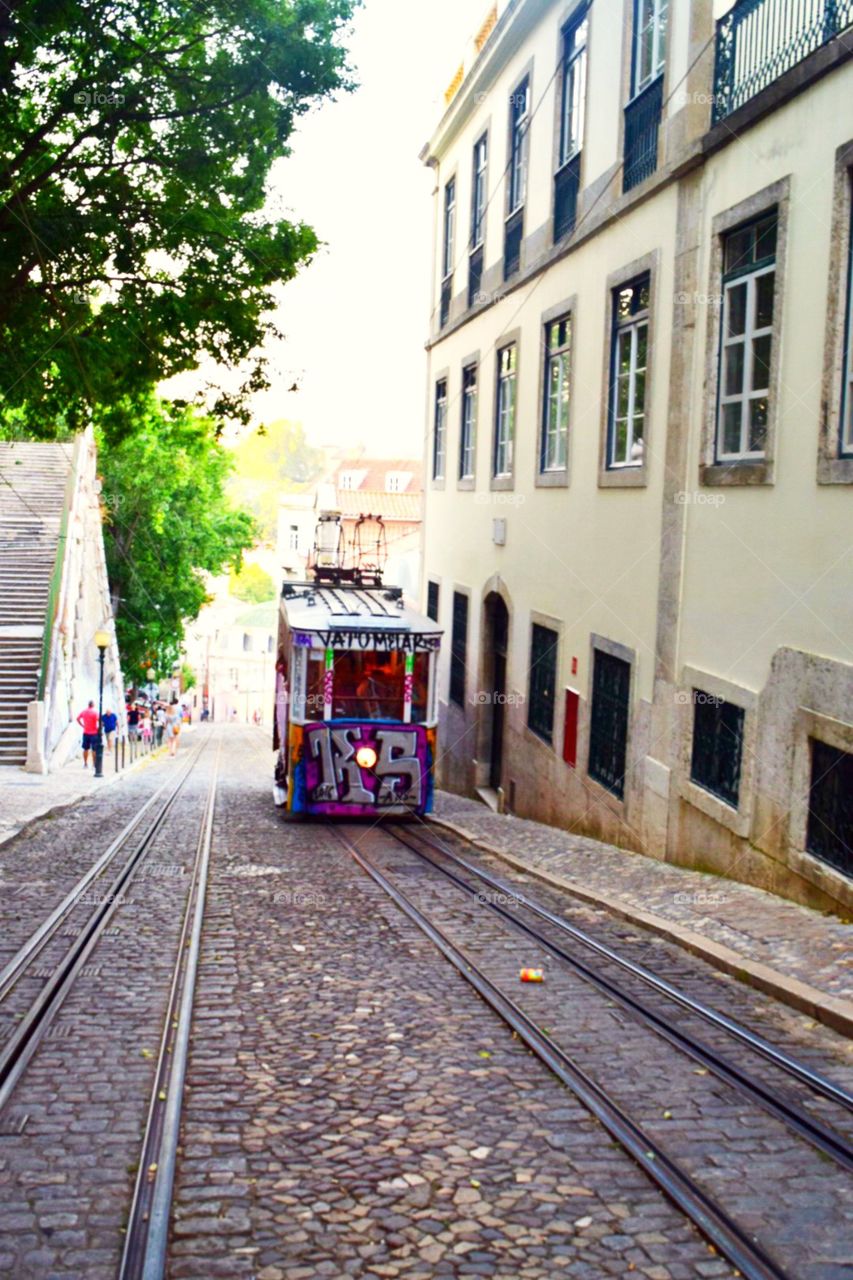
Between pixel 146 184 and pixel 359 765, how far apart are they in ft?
23.3

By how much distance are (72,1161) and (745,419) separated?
26.6 ft

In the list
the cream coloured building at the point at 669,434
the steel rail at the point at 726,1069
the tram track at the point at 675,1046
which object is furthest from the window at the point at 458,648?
the steel rail at the point at 726,1069

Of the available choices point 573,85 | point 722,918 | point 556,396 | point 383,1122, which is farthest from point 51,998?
point 573,85

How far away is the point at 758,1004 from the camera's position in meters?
7.25

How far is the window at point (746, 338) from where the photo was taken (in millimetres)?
10305

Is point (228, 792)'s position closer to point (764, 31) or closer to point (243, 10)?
point (243, 10)

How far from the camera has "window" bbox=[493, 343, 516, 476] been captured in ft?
63.0

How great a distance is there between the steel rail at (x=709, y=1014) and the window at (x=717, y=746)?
5.30 feet

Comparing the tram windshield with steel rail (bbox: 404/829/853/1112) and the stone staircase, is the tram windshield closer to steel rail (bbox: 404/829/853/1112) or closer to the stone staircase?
steel rail (bbox: 404/829/853/1112)

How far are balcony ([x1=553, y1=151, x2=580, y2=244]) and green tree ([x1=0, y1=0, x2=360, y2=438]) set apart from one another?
4621 mm

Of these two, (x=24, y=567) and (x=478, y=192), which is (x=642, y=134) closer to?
(x=478, y=192)

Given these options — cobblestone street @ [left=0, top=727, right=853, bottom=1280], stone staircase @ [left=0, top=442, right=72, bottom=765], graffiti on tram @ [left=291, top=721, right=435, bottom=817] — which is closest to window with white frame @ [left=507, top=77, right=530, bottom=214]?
graffiti on tram @ [left=291, top=721, right=435, bottom=817]

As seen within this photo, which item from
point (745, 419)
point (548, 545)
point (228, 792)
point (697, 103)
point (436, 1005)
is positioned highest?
point (697, 103)

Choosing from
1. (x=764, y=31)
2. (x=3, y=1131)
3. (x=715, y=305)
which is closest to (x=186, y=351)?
(x=715, y=305)
